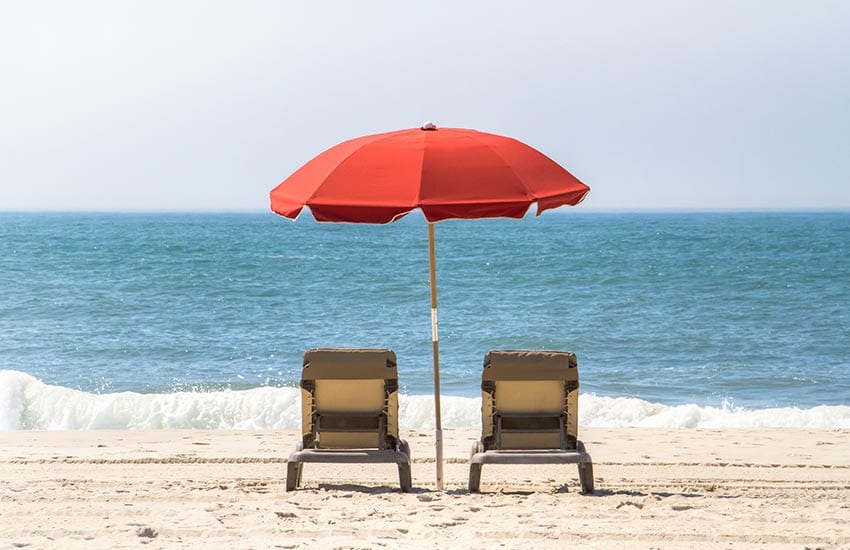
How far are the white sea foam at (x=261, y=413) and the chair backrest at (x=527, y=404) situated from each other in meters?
5.26

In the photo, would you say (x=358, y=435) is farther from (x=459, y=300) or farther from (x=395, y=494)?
(x=459, y=300)

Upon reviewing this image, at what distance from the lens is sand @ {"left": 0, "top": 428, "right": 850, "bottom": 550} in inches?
201

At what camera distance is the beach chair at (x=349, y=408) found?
6.27m

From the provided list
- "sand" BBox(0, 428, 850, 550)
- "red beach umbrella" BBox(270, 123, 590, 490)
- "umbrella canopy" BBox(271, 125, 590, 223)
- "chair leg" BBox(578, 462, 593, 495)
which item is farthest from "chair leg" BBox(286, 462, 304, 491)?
"chair leg" BBox(578, 462, 593, 495)

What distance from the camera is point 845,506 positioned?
595 cm

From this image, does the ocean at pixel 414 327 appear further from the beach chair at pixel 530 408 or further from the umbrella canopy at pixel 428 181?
the umbrella canopy at pixel 428 181

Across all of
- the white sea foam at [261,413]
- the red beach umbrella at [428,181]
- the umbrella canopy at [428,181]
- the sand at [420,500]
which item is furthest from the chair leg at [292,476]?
the white sea foam at [261,413]

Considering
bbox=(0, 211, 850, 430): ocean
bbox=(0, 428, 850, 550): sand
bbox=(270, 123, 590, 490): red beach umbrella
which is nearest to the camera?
bbox=(0, 428, 850, 550): sand

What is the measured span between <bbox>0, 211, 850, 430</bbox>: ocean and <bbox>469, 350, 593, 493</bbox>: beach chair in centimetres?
540

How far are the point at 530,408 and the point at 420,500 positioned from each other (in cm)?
91

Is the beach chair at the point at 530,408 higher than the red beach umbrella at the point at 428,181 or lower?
lower

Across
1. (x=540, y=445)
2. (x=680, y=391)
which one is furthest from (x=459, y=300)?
(x=540, y=445)

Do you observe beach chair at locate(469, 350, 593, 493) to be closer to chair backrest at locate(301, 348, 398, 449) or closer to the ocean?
chair backrest at locate(301, 348, 398, 449)

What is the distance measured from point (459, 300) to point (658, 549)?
20307mm
